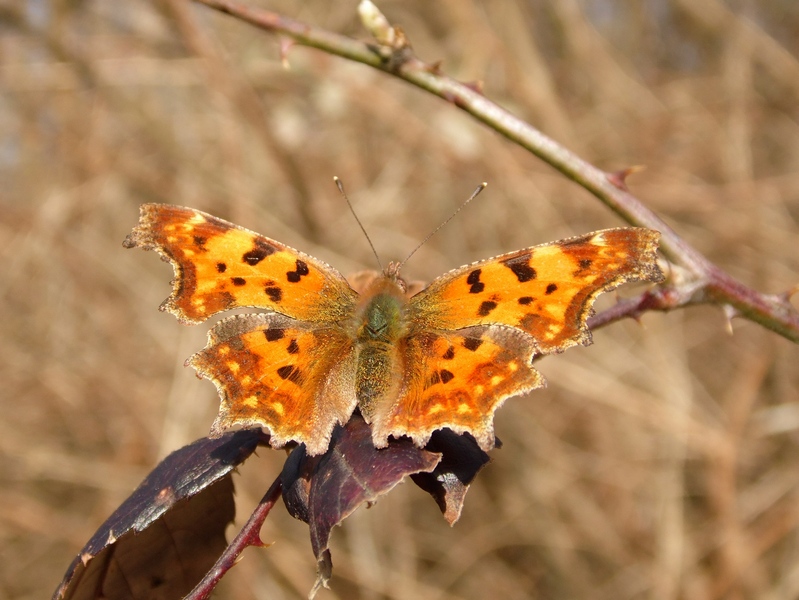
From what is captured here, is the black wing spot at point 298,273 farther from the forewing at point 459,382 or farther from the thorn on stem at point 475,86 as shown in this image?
the thorn on stem at point 475,86

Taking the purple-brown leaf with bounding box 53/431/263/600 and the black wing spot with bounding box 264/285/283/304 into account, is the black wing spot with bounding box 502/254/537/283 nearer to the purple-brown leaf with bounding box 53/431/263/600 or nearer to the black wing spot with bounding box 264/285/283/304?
the black wing spot with bounding box 264/285/283/304

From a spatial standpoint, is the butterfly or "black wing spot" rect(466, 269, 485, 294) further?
"black wing spot" rect(466, 269, 485, 294)

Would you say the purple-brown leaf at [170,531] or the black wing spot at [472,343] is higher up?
the black wing spot at [472,343]

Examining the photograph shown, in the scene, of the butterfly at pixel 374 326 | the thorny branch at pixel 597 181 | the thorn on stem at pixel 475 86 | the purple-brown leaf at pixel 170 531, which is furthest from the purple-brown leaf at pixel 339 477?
the thorn on stem at pixel 475 86

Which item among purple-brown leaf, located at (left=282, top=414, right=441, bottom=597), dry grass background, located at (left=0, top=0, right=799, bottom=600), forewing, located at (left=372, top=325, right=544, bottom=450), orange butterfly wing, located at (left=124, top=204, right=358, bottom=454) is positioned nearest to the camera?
purple-brown leaf, located at (left=282, top=414, right=441, bottom=597)

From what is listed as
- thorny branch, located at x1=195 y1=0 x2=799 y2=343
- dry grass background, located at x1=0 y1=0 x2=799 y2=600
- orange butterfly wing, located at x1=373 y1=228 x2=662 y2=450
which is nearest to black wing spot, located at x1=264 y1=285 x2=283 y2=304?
orange butterfly wing, located at x1=373 y1=228 x2=662 y2=450

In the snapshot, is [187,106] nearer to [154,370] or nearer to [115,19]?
[115,19]

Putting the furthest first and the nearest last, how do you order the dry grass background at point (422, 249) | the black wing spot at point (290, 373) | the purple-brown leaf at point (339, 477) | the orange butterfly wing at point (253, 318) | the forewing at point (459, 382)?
the dry grass background at point (422, 249)
the black wing spot at point (290, 373)
the orange butterfly wing at point (253, 318)
the forewing at point (459, 382)
the purple-brown leaf at point (339, 477)
